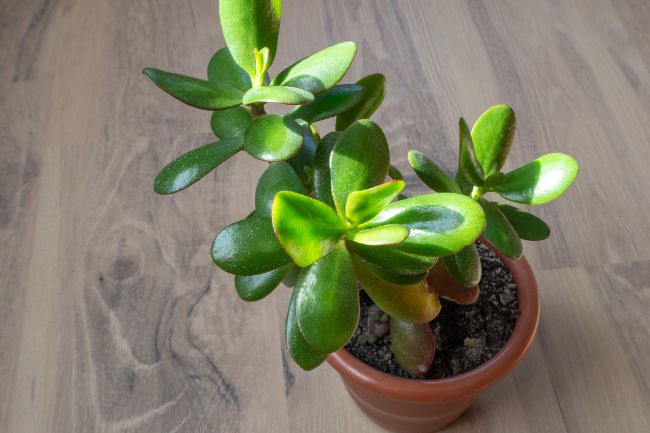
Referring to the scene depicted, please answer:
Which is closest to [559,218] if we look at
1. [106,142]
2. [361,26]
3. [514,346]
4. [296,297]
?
[514,346]

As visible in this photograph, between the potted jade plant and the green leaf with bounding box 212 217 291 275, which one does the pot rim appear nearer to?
the potted jade plant

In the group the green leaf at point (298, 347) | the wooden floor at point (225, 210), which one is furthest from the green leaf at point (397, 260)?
the wooden floor at point (225, 210)

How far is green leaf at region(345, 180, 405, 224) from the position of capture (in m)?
0.61

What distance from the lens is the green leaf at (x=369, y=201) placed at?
61 cm

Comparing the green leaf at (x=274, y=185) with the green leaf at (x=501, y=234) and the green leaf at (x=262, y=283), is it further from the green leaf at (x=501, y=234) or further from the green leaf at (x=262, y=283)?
the green leaf at (x=501, y=234)

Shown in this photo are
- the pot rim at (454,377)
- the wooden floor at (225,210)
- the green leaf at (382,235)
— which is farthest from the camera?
the wooden floor at (225,210)

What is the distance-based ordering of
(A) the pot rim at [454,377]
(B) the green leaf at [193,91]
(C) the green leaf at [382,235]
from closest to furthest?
(C) the green leaf at [382,235] < (B) the green leaf at [193,91] < (A) the pot rim at [454,377]

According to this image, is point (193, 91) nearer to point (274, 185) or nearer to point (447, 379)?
point (274, 185)

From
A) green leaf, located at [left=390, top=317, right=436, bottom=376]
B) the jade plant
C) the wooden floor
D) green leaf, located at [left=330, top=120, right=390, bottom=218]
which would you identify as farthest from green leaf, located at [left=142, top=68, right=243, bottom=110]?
the wooden floor

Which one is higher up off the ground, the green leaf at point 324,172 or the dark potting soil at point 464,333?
the green leaf at point 324,172

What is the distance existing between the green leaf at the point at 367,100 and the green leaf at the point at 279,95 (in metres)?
0.12

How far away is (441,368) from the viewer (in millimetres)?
885

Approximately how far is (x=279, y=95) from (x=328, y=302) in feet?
0.63

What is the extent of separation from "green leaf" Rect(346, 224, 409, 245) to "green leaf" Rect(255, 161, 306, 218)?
101 millimetres
